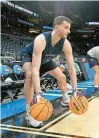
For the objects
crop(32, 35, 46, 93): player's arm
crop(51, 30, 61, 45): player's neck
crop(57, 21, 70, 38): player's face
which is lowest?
crop(32, 35, 46, 93): player's arm

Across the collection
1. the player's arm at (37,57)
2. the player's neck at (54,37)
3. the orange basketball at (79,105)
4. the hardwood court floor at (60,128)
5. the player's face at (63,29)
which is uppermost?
the player's face at (63,29)

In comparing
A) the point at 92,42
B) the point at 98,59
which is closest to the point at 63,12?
the point at 92,42

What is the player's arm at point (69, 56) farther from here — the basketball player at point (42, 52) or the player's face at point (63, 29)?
the player's face at point (63, 29)

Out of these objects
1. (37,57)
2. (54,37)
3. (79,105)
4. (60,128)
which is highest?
(54,37)

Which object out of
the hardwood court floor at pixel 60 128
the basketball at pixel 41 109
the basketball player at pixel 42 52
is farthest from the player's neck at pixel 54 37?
the hardwood court floor at pixel 60 128

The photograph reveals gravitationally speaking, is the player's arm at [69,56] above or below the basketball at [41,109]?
above

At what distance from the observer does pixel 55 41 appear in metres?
3.08

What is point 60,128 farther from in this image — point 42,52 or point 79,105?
point 42,52

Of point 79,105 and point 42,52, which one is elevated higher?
point 42,52

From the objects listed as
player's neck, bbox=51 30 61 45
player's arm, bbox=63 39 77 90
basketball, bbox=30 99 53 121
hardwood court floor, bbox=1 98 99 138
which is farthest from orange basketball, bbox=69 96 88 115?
player's neck, bbox=51 30 61 45

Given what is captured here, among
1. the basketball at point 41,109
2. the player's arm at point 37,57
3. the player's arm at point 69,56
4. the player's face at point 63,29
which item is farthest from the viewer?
the player's arm at point 69,56

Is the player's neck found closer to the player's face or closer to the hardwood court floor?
the player's face

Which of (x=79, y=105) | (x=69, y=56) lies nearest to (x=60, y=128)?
(x=79, y=105)

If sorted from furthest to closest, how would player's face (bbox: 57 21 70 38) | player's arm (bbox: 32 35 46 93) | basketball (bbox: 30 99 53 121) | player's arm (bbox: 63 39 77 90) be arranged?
player's arm (bbox: 63 39 77 90)
player's face (bbox: 57 21 70 38)
player's arm (bbox: 32 35 46 93)
basketball (bbox: 30 99 53 121)
